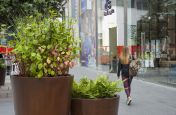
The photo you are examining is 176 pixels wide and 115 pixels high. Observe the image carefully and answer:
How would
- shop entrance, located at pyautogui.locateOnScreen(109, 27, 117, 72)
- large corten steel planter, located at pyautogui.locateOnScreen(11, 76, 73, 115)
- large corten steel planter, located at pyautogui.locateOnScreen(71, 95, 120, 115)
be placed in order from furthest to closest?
1. shop entrance, located at pyautogui.locateOnScreen(109, 27, 117, 72)
2. large corten steel planter, located at pyautogui.locateOnScreen(71, 95, 120, 115)
3. large corten steel planter, located at pyautogui.locateOnScreen(11, 76, 73, 115)

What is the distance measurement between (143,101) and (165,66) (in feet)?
20.8

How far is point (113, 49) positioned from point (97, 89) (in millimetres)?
19177

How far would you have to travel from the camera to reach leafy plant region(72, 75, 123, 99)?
4.77m

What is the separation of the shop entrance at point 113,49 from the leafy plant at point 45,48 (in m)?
18.1

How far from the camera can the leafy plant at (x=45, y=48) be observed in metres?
4.45

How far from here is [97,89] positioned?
4.85 meters

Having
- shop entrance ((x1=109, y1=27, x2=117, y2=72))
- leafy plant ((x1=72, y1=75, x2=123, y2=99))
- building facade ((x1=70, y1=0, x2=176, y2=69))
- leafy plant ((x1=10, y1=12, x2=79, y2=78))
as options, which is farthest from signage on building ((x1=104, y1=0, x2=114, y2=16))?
leafy plant ((x1=10, y1=12, x2=79, y2=78))

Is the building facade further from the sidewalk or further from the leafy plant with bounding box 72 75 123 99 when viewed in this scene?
the leafy plant with bounding box 72 75 123 99

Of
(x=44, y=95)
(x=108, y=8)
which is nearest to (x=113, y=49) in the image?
(x=108, y=8)

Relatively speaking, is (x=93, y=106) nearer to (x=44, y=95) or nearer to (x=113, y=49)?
(x=44, y=95)

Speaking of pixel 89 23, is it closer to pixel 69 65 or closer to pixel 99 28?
pixel 99 28

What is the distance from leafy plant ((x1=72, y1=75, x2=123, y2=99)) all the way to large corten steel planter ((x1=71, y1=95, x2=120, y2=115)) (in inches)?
4.6

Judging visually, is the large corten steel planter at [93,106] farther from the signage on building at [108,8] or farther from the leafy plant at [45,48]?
the signage on building at [108,8]

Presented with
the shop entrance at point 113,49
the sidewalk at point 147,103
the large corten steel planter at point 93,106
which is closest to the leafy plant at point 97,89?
the large corten steel planter at point 93,106
